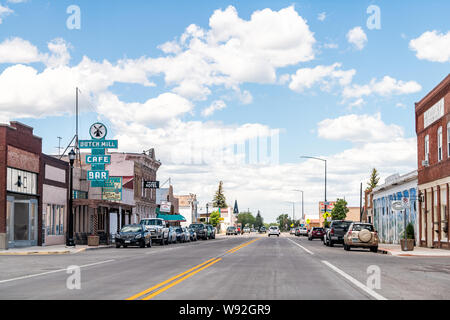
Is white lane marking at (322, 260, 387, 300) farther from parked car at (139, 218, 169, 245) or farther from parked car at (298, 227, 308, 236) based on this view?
parked car at (298, 227, 308, 236)

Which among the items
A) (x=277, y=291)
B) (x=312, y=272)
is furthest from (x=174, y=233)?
(x=277, y=291)

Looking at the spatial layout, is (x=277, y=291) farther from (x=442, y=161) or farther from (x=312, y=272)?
(x=442, y=161)

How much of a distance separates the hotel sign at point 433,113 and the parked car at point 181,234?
71.9ft

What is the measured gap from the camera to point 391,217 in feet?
183

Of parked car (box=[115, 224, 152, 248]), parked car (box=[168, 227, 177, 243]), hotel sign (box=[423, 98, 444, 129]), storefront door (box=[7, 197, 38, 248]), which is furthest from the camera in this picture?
parked car (box=[168, 227, 177, 243])

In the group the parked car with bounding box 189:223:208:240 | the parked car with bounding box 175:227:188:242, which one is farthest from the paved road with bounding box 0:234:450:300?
the parked car with bounding box 189:223:208:240

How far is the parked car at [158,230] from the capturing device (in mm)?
44312

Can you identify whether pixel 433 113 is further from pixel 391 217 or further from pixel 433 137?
pixel 391 217

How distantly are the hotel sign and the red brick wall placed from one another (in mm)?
264

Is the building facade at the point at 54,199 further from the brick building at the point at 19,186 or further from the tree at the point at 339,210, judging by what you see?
the tree at the point at 339,210

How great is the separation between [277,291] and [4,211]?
2721cm

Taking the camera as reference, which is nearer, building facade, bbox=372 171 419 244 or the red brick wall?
the red brick wall

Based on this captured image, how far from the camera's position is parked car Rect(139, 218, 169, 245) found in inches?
1745
